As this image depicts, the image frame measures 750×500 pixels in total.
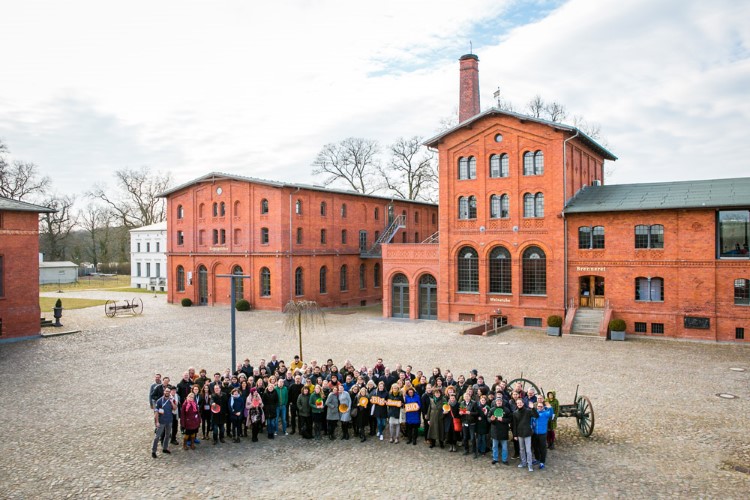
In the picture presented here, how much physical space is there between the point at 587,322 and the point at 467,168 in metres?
10.9

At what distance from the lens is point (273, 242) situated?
37.7 m

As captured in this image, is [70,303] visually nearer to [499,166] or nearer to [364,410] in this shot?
[499,166]

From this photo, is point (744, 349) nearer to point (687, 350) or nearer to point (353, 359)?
point (687, 350)

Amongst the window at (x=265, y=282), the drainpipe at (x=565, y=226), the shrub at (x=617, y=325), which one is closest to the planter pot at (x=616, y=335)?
the shrub at (x=617, y=325)

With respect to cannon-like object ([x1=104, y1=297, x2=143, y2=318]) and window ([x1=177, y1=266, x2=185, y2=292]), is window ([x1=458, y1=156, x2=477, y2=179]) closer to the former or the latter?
cannon-like object ([x1=104, y1=297, x2=143, y2=318])

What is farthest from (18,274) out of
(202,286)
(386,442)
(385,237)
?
(385,237)

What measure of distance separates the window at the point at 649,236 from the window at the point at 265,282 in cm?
2385

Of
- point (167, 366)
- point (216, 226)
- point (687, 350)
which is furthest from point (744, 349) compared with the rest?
point (216, 226)

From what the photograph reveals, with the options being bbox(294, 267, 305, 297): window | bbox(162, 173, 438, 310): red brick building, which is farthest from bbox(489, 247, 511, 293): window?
bbox(294, 267, 305, 297): window

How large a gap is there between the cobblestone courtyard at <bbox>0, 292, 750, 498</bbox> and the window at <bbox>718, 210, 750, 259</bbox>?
4.37 metres

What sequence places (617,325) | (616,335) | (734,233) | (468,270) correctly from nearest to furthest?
1. (734,233)
2. (617,325)
3. (616,335)
4. (468,270)

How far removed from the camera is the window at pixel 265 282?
38.2 m

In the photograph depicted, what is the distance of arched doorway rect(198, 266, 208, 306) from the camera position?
41781 millimetres

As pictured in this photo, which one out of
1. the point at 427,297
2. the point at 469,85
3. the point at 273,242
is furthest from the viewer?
the point at 273,242
